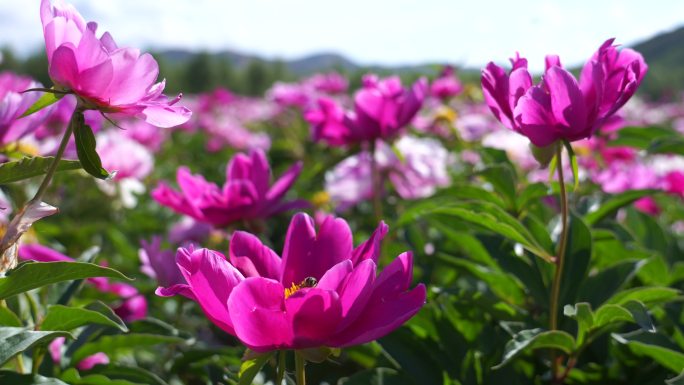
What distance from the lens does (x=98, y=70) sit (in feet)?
2.19

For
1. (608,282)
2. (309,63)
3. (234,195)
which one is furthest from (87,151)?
(309,63)

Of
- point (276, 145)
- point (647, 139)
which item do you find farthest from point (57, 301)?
point (276, 145)

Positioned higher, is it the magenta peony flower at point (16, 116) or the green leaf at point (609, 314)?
the magenta peony flower at point (16, 116)

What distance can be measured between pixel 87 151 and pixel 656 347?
2.20 feet

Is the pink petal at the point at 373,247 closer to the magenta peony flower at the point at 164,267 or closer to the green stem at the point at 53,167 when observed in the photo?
the green stem at the point at 53,167

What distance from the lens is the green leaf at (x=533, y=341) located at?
757mm

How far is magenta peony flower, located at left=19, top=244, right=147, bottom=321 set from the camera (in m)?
1.10

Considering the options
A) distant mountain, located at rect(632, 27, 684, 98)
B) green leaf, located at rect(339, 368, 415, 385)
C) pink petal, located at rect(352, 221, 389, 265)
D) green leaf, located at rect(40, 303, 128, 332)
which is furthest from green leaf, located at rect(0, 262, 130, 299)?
distant mountain, located at rect(632, 27, 684, 98)

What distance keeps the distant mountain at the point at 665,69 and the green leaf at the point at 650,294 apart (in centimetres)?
60

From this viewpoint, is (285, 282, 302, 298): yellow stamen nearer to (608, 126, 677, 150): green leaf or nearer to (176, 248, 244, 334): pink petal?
(176, 248, 244, 334): pink petal

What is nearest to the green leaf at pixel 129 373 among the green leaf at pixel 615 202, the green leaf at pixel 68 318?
the green leaf at pixel 68 318

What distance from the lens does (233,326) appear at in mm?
654

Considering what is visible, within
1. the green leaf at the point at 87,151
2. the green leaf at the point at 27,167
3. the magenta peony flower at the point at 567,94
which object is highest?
the magenta peony flower at the point at 567,94

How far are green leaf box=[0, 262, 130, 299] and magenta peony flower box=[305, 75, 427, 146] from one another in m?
0.92
